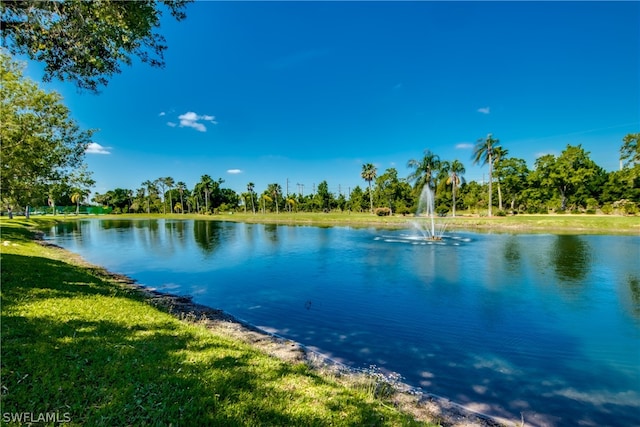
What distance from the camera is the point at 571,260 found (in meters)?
16.9

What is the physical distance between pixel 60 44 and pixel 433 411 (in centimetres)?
1134

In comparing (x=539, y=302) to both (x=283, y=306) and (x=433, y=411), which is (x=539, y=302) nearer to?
(x=433, y=411)

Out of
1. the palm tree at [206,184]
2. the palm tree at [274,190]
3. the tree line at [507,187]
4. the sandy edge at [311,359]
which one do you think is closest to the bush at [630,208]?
the tree line at [507,187]

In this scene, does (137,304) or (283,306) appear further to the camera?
(283,306)

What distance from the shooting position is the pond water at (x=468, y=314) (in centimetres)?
559

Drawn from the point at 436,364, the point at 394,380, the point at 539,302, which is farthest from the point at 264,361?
the point at 539,302

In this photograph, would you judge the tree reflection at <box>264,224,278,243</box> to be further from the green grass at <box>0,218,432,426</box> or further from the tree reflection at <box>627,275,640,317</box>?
the tree reflection at <box>627,275,640,317</box>

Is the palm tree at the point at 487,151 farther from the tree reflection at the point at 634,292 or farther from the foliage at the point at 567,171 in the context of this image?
the tree reflection at the point at 634,292

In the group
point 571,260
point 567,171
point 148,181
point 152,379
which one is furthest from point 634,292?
point 148,181

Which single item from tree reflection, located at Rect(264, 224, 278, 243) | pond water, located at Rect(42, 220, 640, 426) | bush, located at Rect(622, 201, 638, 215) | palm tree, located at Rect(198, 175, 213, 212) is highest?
palm tree, located at Rect(198, 175, 213, 212)

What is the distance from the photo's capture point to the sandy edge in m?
4.54

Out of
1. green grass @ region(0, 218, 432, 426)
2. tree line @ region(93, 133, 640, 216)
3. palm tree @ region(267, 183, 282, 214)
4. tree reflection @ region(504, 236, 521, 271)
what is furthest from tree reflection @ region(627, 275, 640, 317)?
palm tree @ region(267, 183, 282, 214)

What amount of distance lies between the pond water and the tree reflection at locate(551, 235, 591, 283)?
0.09 metres

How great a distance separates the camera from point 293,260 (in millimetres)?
19297
